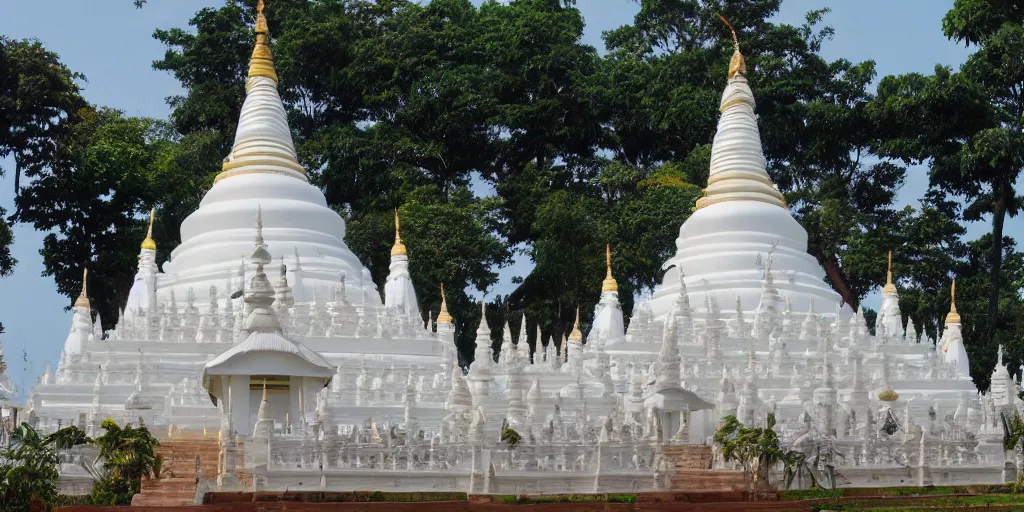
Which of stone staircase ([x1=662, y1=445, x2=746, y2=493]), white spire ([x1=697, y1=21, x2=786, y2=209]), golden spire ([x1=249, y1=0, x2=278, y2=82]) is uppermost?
golden spire ([x1=249, y1=0, x2=278, y2=82])

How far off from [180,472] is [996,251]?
32038 millimetres

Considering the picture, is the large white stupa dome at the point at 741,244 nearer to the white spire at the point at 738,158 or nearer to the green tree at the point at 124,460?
the white spire at the point at 738,158

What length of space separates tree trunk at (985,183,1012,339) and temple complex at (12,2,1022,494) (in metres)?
5.22

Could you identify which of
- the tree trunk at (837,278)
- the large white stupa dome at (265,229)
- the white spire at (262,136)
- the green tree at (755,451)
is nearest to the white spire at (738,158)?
the large white stupa dome at (265,229)

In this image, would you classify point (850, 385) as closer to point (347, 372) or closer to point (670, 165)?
point (347, 372)

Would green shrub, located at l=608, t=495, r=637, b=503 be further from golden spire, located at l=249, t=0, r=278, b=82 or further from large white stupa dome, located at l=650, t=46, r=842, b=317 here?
golden spire, located at l=249, t=0, r=278, b=82

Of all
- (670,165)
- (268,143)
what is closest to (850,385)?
(268,143)

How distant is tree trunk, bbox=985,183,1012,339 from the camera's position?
154 ft

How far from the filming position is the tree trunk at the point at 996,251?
46.9 meters

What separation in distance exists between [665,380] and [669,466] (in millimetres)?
3765

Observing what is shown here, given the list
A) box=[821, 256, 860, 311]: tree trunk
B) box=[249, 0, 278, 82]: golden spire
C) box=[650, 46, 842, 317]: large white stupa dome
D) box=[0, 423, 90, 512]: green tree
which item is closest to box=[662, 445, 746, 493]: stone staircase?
box=[0, 423, 90, 512]: green tree

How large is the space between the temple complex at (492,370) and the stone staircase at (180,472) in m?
0.63

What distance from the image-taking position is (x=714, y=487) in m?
24.2

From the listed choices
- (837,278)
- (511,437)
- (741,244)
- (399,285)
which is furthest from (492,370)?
(837,278)
